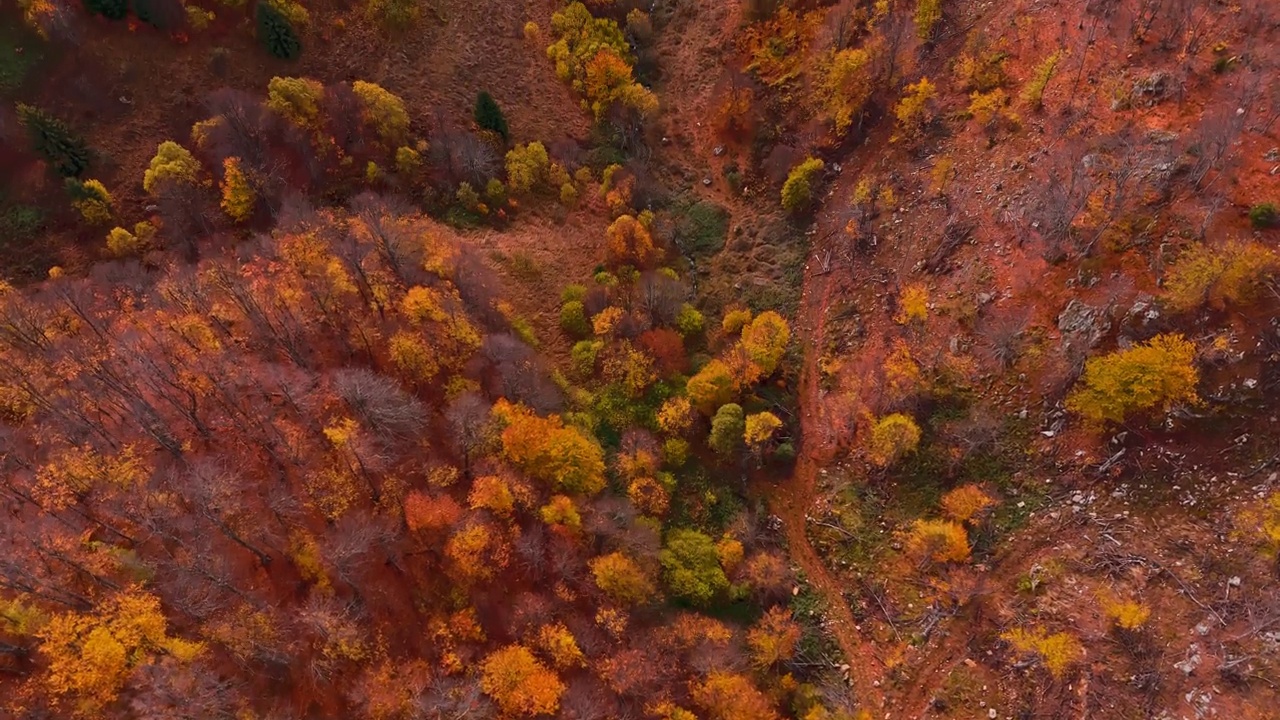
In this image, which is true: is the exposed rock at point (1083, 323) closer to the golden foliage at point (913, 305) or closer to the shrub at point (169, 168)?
the golden foliage at point (913, 305)

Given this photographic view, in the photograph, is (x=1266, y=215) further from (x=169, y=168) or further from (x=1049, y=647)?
(x=169, y=168)

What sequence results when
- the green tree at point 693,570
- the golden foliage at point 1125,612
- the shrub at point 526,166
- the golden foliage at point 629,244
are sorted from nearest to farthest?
the golden foliage at point 1125,612
the green tree at point 693,570
the golden foliage at point 629,244
the shrub at point 526,166

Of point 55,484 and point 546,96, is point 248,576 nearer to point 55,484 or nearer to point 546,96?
point 55,484

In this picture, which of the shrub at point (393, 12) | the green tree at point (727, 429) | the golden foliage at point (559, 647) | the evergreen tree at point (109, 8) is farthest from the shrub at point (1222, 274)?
the evergreen tree at point (109, 8)

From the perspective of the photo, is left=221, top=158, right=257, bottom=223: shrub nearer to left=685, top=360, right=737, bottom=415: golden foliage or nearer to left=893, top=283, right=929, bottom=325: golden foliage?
left=685, top=360, right=737, bottom=415: golden foliage

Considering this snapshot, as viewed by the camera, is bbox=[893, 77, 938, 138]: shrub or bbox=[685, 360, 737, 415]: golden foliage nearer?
bbox=[685, 360, 737, 415]: golden foliage

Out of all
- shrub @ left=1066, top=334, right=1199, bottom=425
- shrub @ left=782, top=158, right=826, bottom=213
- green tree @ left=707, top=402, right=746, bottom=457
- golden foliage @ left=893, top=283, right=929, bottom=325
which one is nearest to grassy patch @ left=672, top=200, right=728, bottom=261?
shrub @ left=782, top=158, right=826, bottom=213

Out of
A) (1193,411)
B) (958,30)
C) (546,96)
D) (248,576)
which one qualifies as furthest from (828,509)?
(546,96)
